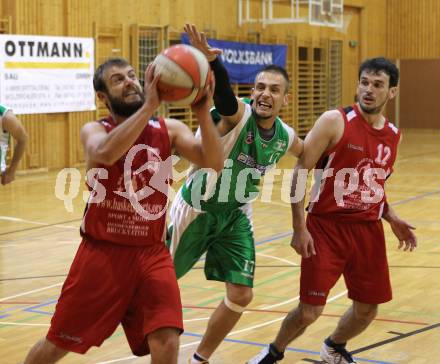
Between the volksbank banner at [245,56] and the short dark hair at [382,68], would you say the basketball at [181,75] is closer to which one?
the short dark hair at [382,68]

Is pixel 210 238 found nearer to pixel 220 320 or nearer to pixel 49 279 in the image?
pixel 220 320

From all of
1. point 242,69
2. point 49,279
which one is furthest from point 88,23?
point 49,279

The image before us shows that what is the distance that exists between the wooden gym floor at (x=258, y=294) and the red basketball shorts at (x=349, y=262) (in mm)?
579

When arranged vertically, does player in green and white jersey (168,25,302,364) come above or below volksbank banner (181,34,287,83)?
below

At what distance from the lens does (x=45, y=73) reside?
49.7ft

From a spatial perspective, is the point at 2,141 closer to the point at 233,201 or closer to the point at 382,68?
the point at 233,201

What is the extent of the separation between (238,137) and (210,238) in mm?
620

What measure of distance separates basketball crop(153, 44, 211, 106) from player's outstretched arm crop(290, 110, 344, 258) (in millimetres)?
1249

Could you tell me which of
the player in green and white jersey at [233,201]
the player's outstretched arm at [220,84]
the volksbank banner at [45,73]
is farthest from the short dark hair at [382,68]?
the volksbank banner at [45,73]

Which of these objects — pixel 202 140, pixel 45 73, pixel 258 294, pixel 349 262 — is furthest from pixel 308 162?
pixel 45 73

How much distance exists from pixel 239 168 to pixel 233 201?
7.7 inches

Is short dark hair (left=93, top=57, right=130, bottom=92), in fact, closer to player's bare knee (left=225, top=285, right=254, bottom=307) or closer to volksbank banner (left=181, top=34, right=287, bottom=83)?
player's bare knee (left=225, top=285, right=254, bottom=307)

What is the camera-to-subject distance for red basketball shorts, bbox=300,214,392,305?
15.5 feet

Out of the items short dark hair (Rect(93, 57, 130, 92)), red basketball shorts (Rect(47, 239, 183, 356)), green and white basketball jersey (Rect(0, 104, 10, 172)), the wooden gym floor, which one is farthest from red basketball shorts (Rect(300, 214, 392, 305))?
green and white basketball jersey (Rect(0, 104, 10, 172))
